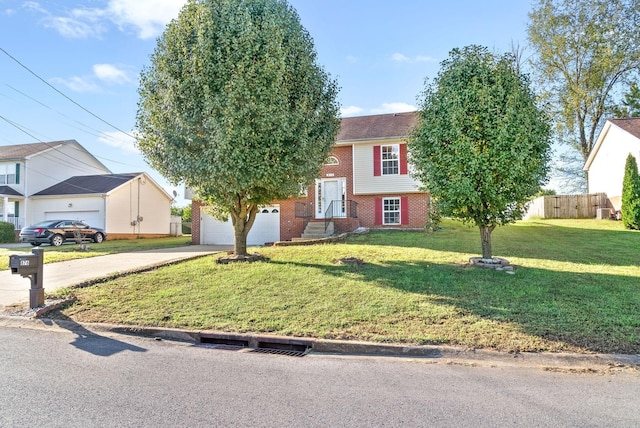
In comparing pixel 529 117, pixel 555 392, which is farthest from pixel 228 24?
pixel 555 392

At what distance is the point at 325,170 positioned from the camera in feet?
67.2

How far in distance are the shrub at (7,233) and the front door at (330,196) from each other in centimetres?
1906

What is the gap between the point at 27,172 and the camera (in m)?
27.0

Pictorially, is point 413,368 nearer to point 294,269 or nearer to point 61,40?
point 294,269

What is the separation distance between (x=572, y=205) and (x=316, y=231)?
17.7m

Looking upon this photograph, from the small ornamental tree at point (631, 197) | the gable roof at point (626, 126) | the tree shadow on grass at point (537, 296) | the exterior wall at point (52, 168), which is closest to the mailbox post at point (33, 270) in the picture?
the tree shadow on grass at point (537, 296)

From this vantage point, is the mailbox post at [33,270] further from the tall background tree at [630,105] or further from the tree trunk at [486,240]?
the tall background tree at [630,105]

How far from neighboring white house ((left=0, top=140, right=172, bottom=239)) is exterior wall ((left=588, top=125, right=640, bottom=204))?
A: 3066cm

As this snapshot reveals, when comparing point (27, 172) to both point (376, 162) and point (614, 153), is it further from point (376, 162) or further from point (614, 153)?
point (614, 153)

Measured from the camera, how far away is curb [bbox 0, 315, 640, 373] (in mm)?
4695

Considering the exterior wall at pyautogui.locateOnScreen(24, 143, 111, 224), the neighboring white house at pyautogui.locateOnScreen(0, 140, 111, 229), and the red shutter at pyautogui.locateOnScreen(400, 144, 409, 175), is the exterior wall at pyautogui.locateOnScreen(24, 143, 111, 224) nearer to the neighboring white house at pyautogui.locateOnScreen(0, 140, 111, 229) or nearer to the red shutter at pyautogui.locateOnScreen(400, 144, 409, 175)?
the neighboring white house at pyautogui.locateOnScreen(0, 140, 111, 229)

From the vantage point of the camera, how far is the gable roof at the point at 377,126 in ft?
64.5

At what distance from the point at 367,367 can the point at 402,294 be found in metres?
2.97

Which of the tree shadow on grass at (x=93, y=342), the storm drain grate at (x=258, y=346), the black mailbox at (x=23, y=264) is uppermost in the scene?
the black mailbox at (x=23, y=264)
